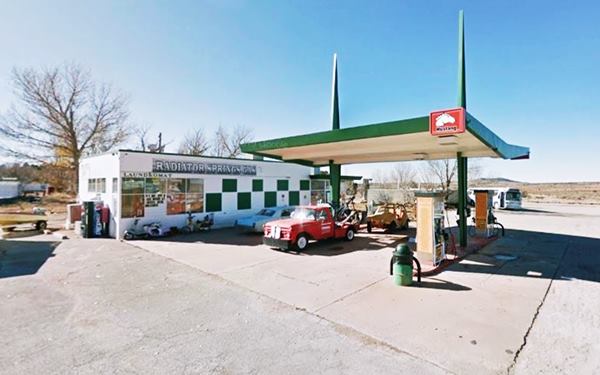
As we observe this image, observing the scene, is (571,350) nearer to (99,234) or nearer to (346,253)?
(346,253)

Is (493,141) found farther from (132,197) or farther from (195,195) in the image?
(132,197)

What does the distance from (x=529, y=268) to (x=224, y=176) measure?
45.2 ft

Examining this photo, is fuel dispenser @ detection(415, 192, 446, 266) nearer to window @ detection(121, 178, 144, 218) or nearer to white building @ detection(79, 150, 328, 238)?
white building @ detection(79, 150, 328, 238)

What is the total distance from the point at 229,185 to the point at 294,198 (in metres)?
5.19

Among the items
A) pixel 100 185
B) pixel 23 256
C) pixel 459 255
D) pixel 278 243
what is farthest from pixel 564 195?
pixel 23 256

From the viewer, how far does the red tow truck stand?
10.1 metres

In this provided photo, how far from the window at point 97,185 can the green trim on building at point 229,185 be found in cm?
561

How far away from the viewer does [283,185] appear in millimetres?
19625

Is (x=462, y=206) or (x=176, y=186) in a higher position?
(x=176, y=186)

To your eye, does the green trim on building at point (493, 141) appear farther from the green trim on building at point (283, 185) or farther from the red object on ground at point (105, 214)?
the red object on ground at point (105, 214)

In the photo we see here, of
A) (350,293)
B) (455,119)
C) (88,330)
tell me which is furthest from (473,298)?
(88,330)

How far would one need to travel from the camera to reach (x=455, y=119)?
6.57 m

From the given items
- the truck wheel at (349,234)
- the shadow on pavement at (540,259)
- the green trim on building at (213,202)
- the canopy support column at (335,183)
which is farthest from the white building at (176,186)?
the shadow on pavement at (540,259)

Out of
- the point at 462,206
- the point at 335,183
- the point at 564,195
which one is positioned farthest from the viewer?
the point at 564,195
